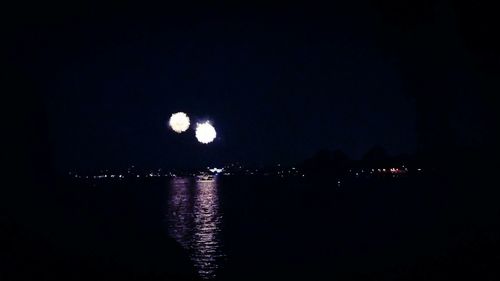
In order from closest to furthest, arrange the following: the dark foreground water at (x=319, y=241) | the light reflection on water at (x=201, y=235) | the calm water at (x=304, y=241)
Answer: the dark foreground water at (x=319, y=241), the calm water at (x=304, y=241), the light reflection on water at (x=201, y=235)

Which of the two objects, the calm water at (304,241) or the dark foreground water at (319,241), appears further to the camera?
the calm water at (304,241)

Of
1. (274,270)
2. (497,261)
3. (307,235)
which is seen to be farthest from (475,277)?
(307,235)

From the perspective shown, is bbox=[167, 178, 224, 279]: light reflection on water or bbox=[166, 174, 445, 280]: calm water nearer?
bbox=[166, 174, 445, 280]: calm water

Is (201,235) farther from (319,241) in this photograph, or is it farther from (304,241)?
(319,241)

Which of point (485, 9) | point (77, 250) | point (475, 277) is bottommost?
point (475, 277)

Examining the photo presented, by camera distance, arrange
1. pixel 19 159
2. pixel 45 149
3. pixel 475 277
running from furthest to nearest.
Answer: pixel 45 149 < pixel 19 159 < pixel 475 277

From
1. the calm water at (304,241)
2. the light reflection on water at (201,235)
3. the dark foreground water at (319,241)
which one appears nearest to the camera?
the dark foreground water at (319,241)

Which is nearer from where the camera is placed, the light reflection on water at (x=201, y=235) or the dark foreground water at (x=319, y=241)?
the dark foreground water at (x=319, y=241)

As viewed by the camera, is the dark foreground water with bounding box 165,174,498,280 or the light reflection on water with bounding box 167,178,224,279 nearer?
the dark foreground water with bounding box 165,174,498,280

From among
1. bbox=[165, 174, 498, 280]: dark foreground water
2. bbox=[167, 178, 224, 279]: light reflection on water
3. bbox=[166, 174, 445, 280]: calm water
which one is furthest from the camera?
bbox=[167, 178, 224, 279]: light reflection on water

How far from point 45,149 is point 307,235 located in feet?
157

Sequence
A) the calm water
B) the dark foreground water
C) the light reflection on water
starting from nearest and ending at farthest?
the dark foreground water
the calm water
the light reflection on water

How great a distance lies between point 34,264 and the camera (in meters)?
15.0

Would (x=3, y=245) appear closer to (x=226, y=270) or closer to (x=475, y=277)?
(x=475, y=277)
